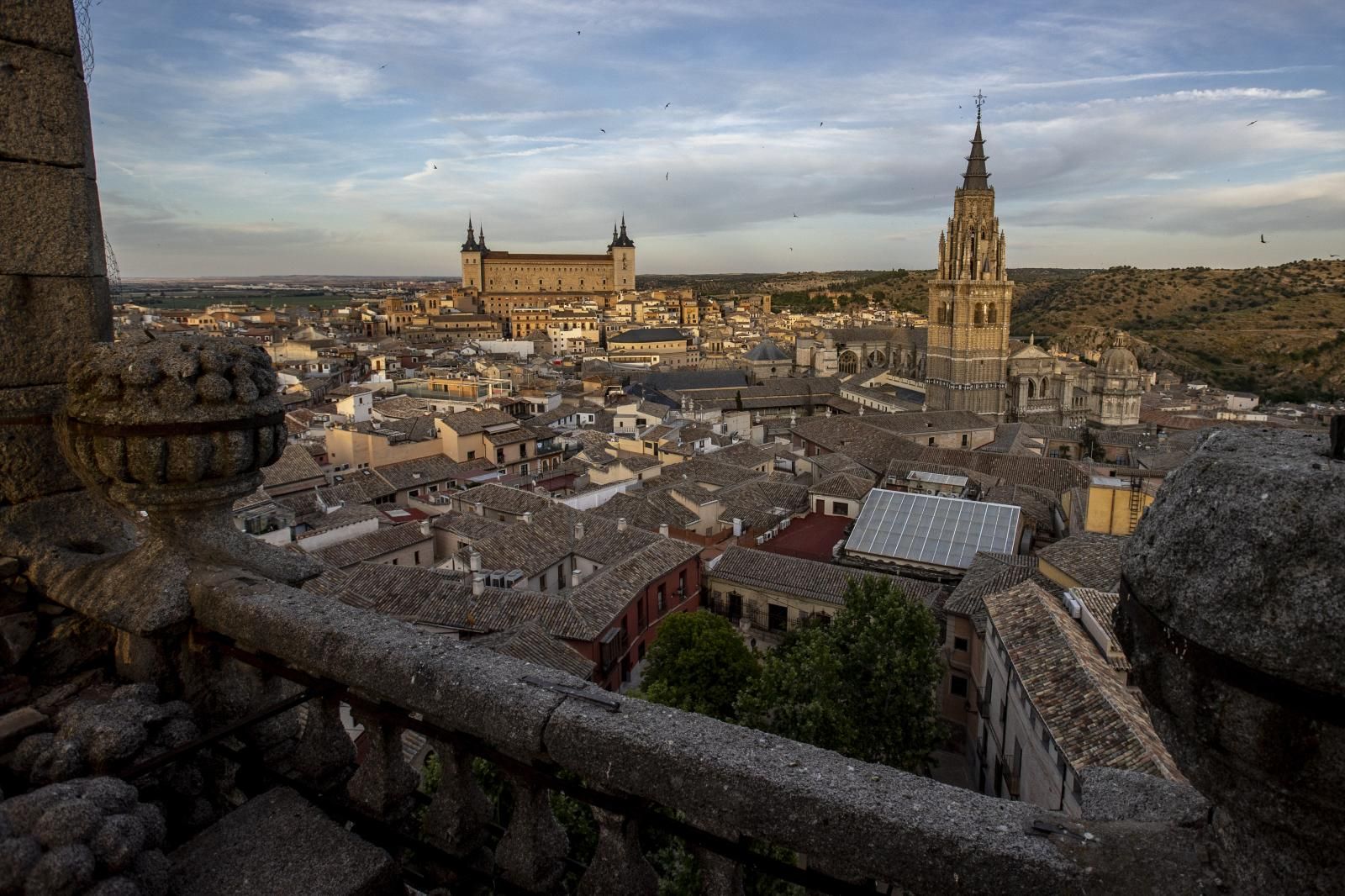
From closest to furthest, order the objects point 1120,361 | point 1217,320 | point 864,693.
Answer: point 864,693, point 1120,361, point 1217,320

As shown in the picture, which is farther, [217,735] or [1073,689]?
[1073,689]

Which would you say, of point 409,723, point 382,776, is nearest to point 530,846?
point 409,723

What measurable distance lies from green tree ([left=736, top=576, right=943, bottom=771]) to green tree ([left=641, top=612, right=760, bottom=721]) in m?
1.06

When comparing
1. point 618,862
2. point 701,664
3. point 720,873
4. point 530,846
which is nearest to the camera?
point 720,873

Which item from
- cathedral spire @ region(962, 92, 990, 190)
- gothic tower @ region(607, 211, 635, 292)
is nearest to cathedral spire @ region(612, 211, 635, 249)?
gothic tower @ region(607, 211, 635, 292)

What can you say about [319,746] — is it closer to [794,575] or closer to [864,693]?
[864,693]

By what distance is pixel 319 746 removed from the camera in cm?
318

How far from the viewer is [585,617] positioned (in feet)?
57.2

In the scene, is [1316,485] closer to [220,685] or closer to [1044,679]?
[220,685]

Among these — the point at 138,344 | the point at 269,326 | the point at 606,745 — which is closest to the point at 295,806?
the point at 606,745

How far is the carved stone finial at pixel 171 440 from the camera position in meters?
3.24

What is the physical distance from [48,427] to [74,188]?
1.14m

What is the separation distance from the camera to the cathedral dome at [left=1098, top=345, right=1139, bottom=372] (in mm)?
51906

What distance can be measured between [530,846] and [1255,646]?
6.73ft
